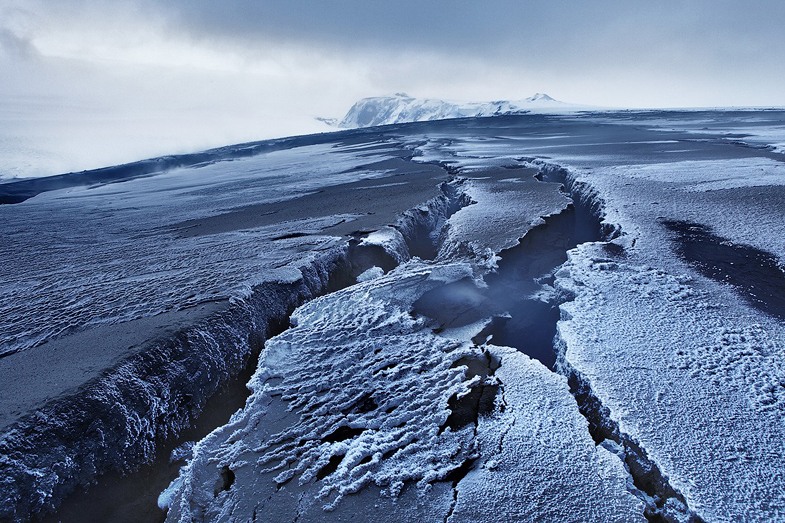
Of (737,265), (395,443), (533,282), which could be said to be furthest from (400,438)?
(737,265)

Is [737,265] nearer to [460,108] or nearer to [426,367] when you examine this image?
[426,367]

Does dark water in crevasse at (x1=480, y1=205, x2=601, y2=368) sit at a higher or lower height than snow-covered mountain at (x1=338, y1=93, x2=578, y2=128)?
lower

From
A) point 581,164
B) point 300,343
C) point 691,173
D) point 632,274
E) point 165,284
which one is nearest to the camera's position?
point 300,343

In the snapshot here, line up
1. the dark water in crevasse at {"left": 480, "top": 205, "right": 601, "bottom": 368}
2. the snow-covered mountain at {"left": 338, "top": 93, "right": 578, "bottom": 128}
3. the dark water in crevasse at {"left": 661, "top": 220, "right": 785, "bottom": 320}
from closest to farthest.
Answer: the dark water in crevasse at {"left": 661, "top": 220, "right": 785, "bottom": 320}
the dark water in crevasse at {"left": 480, "top": 205, "right": 601, "bottom": 368}
the snow-covered mountain at {"left": 338, "top": 93, "right": 578, "bottom": 128}

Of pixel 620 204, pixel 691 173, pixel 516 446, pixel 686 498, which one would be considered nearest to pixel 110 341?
pixel 516 446

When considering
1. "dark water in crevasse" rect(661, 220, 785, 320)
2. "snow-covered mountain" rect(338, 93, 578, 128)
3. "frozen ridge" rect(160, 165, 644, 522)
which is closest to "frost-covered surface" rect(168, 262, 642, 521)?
"frozen ridge" rect(160, 165, 644, 522)

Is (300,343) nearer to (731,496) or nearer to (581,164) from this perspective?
(731,496)

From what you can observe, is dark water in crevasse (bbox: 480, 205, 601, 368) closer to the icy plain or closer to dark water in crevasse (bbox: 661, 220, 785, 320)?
the icy plain

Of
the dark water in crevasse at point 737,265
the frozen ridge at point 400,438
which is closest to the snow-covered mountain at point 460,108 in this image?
the dark water in crevasse at point 737,265

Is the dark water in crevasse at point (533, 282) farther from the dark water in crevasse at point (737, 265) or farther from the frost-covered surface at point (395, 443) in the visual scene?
the dark water in crevasse at point (737, 265)
